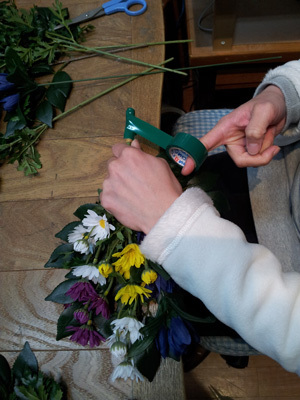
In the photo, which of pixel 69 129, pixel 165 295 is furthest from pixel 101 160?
pixel 165 295

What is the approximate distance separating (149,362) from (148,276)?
157 mm

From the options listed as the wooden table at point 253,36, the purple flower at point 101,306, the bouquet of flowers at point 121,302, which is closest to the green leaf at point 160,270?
the bouquet of flowers at point 121,302

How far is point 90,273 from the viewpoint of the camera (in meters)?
0.58

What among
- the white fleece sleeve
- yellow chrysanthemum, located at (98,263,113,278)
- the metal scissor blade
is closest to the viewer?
the white fleece sleeve

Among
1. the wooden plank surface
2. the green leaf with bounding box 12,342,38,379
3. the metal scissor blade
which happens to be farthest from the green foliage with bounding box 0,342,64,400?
the wooden plank surface

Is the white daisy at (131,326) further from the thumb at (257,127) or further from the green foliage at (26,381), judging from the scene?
the thumb at (257,127)

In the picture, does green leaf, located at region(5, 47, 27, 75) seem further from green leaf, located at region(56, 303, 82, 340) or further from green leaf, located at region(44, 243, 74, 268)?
green leaf, located at region(56, 303, 82, 340)

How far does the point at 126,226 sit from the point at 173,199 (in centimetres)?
10

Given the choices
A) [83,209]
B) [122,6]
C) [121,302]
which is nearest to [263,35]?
[122,6]

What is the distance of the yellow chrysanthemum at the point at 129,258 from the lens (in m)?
0.56

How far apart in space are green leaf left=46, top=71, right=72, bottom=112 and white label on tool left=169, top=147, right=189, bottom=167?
1.05 feet

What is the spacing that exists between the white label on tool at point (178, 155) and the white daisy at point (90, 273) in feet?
0.82

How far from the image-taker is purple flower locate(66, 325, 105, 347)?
0.60 m

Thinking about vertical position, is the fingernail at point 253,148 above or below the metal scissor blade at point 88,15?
below
